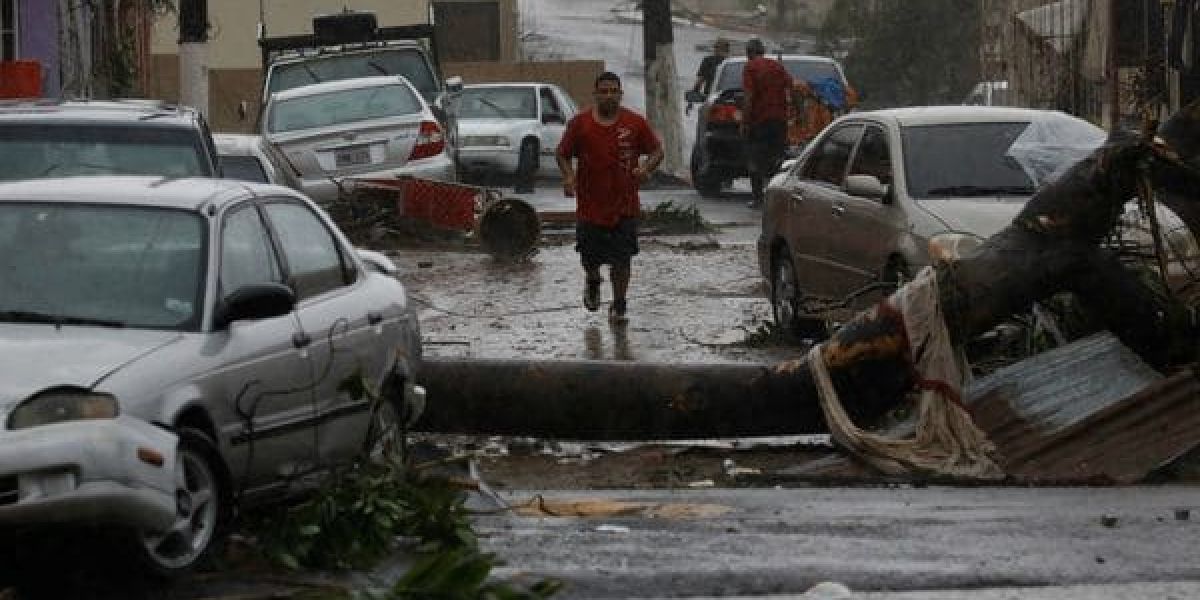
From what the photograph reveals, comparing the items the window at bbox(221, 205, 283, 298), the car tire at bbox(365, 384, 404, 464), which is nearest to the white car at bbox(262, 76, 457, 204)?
the car tire at bbox(365, 384, 404, 464)

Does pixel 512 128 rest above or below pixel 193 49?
below

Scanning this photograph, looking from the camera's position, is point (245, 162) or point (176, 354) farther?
point (245, 162)

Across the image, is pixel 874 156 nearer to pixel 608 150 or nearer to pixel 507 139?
pixel 608 150

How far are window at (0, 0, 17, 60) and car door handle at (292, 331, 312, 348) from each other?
18.0m

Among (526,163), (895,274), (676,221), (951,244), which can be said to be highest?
(951,244)

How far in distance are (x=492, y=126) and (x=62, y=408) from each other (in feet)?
98.2

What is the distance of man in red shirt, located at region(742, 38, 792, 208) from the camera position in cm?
3038

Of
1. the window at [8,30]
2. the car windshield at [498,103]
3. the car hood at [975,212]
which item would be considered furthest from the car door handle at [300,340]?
the car windshield at [498,103]

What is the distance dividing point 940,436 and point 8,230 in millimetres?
4643

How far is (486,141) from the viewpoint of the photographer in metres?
38.1

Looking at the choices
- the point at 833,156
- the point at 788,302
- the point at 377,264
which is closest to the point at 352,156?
the point at 788,302

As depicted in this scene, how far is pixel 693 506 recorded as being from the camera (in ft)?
37.1

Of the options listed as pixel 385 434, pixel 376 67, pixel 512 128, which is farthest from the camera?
pixel 512 128

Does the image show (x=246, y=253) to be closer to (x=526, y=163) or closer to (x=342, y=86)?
(x=342, y=86)
